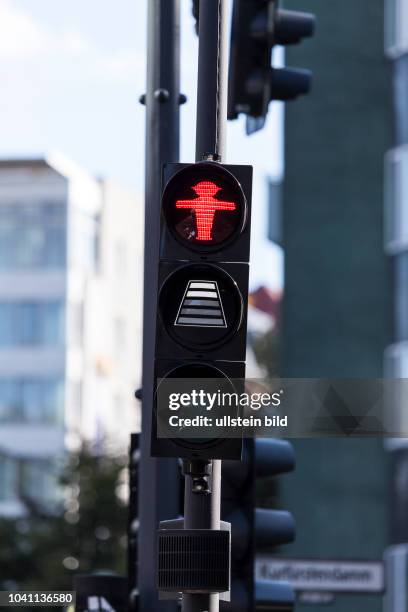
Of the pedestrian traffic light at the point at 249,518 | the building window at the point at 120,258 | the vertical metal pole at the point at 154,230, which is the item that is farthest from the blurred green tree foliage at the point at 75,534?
the building window at the point at 120,258

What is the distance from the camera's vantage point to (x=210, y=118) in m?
7.99

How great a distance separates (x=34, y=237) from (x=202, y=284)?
72971 millimetres

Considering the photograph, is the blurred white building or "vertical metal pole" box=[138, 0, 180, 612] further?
the blurred white building

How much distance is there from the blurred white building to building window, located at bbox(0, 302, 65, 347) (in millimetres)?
43

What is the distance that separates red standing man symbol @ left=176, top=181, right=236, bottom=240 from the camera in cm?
738

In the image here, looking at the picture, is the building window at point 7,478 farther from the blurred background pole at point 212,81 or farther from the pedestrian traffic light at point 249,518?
the blurred background pole at point 212,81

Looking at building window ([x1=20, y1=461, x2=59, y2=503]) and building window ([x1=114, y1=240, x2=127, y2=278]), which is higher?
building window ([x1=114, y1=240, x2=127, y2=278])

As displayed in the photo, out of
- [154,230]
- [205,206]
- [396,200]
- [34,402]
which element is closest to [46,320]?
[34,402]

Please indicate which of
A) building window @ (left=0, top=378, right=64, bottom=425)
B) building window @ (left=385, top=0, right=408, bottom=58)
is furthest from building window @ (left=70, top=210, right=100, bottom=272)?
building window @ (left=385, top=0, right=408, bottom=58)

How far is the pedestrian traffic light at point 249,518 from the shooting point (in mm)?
9070

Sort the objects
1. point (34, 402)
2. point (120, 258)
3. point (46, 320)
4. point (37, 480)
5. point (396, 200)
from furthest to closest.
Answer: point (120, 258), point (46, 320), point (34, 402), point (37, 480), point (396, 200)

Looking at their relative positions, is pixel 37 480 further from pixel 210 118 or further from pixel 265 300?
pixel 210 118

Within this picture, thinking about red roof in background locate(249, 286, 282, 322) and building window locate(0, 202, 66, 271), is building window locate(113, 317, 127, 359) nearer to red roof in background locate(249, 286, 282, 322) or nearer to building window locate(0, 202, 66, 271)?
red roof in background locate(249, 286, 282, 322)

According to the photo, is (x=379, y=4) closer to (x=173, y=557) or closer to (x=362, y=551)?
(x=362, y=551)
